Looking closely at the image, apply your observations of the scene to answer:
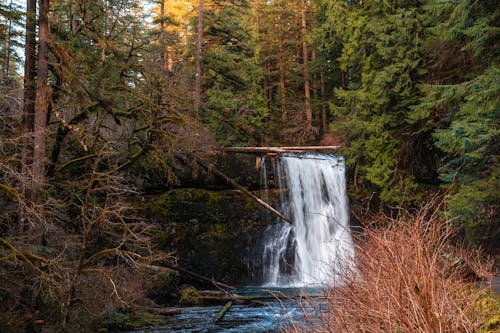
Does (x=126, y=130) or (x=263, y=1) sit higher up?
(x=263, y=1)

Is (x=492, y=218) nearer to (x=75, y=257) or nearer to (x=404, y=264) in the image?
(x=404, y=264)

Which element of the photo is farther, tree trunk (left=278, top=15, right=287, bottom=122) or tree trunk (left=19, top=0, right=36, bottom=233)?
tree trunk (left=278, top=15, right=287, bottom=122)

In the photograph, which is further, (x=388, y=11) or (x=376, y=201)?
(x=376, y=201)

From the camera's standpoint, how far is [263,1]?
32.6 m

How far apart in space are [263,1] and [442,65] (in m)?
20.0

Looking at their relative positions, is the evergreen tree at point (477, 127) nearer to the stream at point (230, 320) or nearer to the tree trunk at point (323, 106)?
A: the stream at point (230, 320)

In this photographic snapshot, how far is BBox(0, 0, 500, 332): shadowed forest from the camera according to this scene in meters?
8.20

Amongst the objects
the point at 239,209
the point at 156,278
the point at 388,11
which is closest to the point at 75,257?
the point at 156,278

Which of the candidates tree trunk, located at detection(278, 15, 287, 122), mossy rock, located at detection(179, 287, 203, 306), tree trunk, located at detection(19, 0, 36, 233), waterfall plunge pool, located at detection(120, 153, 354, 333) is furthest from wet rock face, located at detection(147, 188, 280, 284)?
tree trunk, located at detection(278, 15, 287, 122)

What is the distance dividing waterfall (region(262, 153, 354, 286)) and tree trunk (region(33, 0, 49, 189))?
10839mm

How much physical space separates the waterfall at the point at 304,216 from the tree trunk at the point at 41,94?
35.6 feet

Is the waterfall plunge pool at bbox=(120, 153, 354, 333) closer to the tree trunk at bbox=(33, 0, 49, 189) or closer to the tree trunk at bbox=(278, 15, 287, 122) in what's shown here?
the tree trunk at bbox=(278, 15, 287, 122)

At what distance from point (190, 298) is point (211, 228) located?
4977 mm

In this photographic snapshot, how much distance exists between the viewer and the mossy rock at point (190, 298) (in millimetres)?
14031
